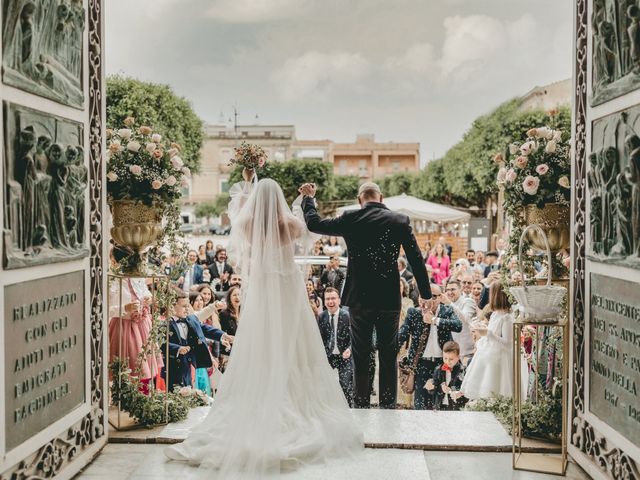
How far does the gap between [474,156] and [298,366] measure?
25.8 meters

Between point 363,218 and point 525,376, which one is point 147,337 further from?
point 525,376

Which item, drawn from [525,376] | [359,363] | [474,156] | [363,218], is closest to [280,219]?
[363,218]

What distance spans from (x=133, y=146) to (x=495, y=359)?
3495mm

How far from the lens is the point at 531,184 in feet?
16.3

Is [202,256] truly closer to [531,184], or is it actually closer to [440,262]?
[440,262]

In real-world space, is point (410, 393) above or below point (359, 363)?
below

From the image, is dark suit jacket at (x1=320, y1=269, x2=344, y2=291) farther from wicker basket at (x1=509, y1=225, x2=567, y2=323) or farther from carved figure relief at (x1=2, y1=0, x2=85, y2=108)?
carved figure relief at (x1=2, y1=0, x2=85, y2=108)

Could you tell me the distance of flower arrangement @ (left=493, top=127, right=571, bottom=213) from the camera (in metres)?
4.98

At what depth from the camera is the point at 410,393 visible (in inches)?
278

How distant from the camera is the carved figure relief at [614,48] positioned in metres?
3.63

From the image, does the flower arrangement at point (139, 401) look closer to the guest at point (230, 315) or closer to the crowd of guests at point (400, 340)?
the crowd of guests at point (400, 340)

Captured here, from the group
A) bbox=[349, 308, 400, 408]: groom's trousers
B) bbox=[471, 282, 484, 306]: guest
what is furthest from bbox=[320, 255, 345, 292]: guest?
bbox=[349, 308, 400, 408]: groom's trousers

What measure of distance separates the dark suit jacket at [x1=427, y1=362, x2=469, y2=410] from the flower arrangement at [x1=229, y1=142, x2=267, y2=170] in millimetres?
2712

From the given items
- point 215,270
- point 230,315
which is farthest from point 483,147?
point 230,315
